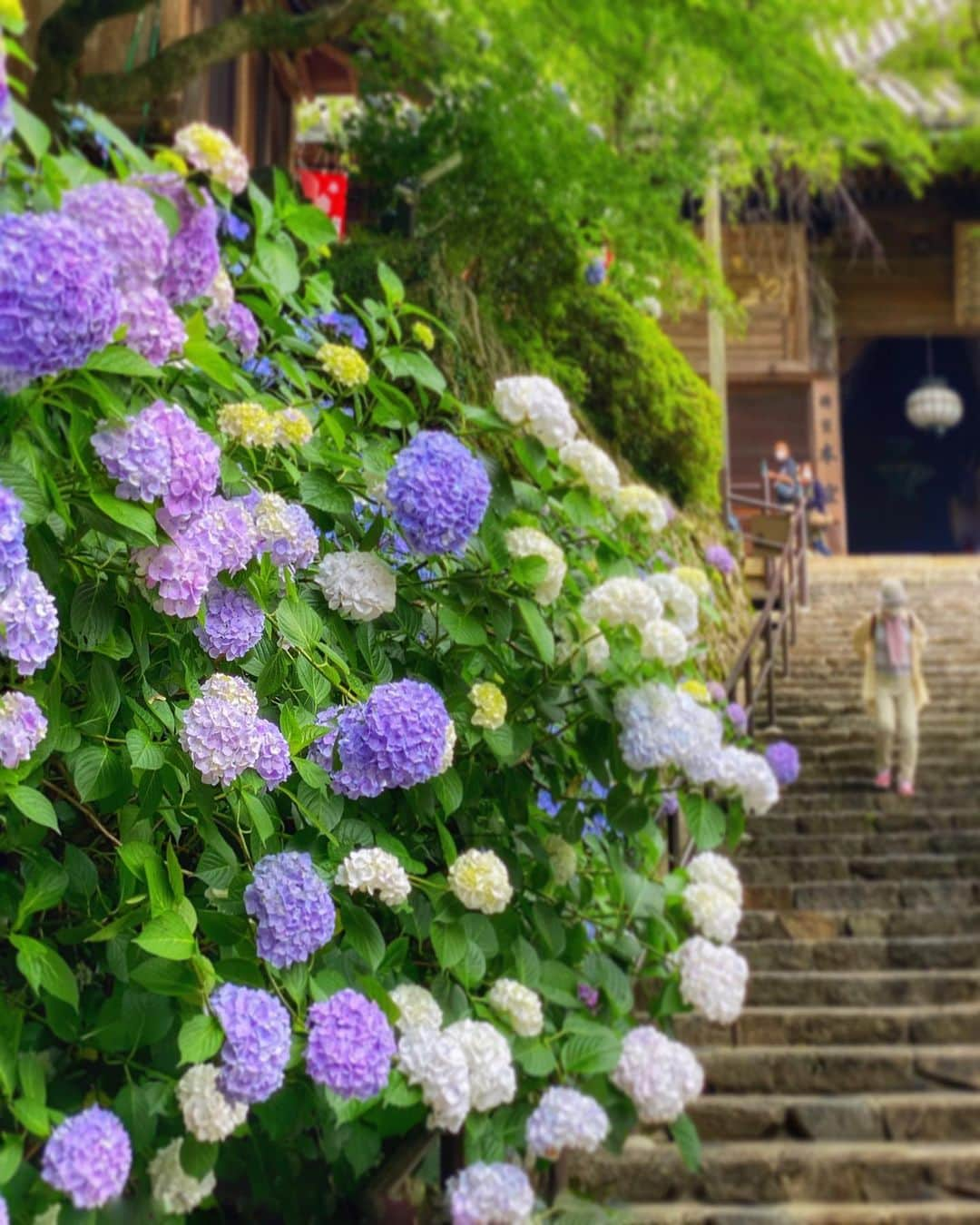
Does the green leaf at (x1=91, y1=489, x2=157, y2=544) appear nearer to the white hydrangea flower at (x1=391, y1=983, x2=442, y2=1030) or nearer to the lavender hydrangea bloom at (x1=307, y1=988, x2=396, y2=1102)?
the lavender hydrangea bloom at (x1=307, y1=988, x2=396, y2=1102)

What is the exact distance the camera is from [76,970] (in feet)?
7.55

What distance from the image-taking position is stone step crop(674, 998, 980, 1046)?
550cm

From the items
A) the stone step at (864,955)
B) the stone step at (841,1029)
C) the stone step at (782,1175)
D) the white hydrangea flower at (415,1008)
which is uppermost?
the white hydrangea flower at (415,1008)

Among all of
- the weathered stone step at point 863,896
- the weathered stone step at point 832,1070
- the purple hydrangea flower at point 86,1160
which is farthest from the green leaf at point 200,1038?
the weathered stone step at point 863,896

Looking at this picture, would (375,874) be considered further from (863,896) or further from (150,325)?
(863,896)

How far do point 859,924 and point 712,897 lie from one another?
10.5 feet

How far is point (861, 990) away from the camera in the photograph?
5828 mm

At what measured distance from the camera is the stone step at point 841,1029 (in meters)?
5.50

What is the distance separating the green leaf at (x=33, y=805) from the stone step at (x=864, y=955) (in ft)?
15.6

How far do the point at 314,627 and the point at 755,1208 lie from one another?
2992 millimetres

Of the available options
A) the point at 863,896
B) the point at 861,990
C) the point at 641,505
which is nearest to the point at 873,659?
the point at 863,896

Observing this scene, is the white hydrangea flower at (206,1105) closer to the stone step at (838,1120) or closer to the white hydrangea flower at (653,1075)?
the white hydrangea flower at (653,1075)

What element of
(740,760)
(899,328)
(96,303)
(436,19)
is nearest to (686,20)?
(436,19)

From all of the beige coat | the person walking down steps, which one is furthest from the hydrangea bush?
the beige coat
